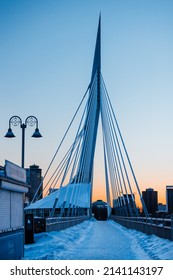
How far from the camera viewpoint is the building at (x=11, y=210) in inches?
497

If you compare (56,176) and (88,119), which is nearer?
(56,176)

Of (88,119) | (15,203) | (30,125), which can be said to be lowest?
(15,203)

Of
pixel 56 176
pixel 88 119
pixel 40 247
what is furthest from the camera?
pixel 88 119

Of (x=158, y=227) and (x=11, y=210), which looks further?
(x=158, y=227)

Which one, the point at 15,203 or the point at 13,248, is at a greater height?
the point at 15,203

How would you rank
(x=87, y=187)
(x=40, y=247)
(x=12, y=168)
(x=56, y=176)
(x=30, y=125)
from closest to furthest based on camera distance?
(x=12, y=168), (x=40, y=247), (x=30, y=125), (x=56, y=176), (x=87, y=187)

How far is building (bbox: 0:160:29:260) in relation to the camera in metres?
12.6

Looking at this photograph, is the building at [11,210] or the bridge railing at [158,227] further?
the bridge railing at [158,227]

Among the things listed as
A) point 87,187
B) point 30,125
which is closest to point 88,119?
point 87,187

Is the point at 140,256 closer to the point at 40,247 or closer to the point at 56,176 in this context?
the point at 40,247

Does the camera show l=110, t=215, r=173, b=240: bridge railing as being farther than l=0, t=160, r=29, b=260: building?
Yes

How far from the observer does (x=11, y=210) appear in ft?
44.4

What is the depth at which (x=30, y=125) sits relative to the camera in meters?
21.7
